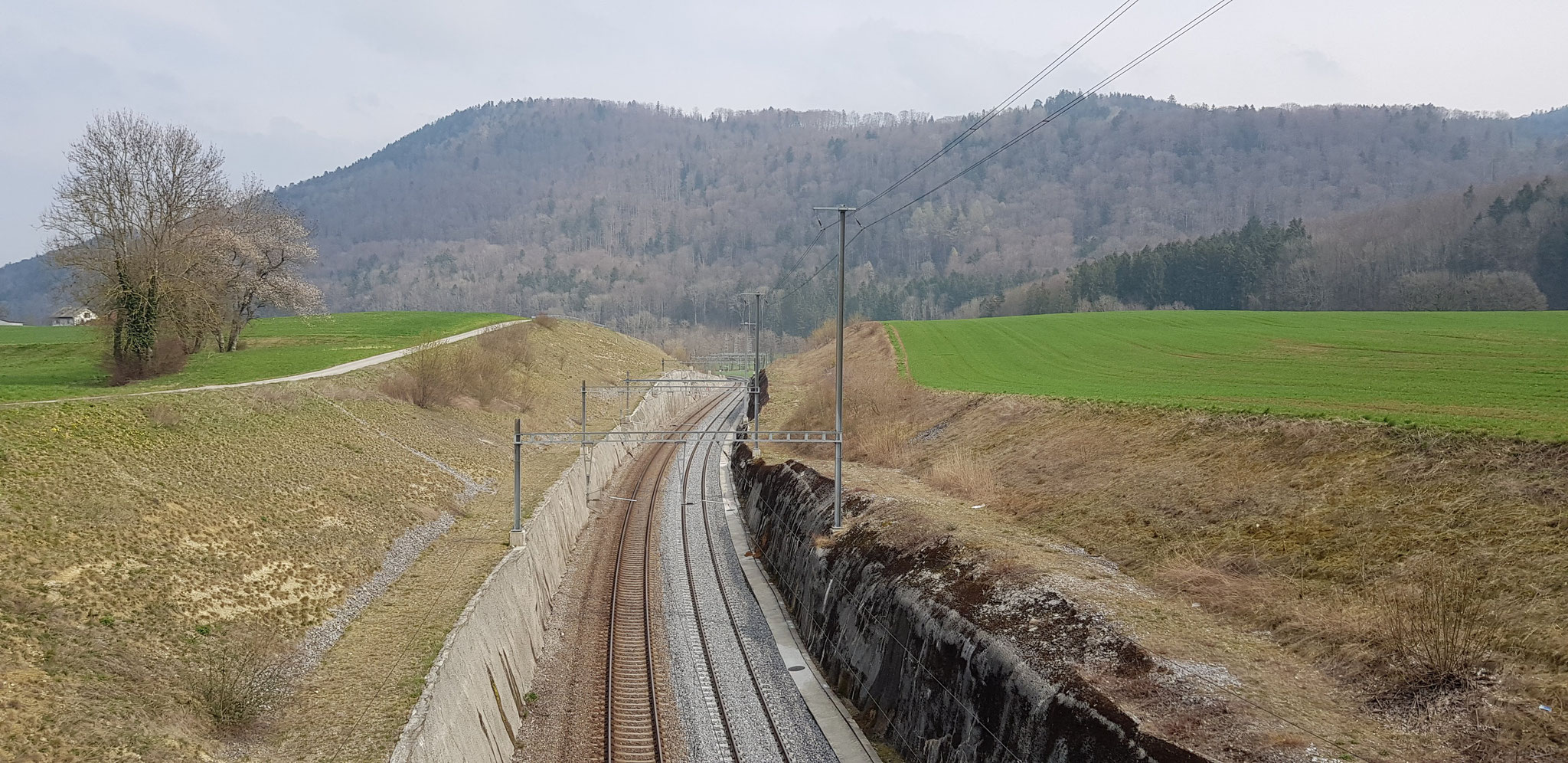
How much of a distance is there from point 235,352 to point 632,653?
4432cm

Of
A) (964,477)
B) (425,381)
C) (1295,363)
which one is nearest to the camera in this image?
(964,477)

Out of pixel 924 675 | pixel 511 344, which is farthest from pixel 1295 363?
pixel 511 344

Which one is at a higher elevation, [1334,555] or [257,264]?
[257,264]

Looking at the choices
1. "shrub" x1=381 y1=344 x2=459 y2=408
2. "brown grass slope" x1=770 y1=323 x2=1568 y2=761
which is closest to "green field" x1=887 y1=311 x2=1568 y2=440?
"brown grass slope" x1=770 y1=323 x2=1568 y2=761

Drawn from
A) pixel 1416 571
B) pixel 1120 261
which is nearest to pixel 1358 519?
pixel 1416 571

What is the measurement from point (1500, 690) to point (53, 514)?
27624mm

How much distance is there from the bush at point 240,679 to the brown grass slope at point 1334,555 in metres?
16.5

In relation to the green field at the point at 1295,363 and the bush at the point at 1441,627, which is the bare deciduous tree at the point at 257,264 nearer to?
the green field at the point at 1295,363

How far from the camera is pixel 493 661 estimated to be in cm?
2148

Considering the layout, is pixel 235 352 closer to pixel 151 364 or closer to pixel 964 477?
pixel 151 364

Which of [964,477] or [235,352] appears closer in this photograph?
[964,477]

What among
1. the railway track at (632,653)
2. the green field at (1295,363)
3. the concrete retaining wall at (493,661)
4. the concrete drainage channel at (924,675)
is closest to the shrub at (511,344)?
the railway track at (632,653)

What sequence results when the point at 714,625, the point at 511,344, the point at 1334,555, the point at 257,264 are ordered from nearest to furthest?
the point at 1334,555, the point at 714,625, the point at 257,264, the point at 511,344

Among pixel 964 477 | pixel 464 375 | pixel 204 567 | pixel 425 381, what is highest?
pixel 425 381
